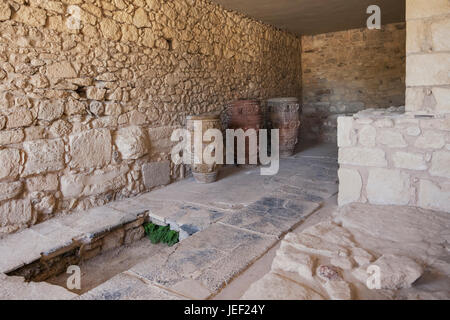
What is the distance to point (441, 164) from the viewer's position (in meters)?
2.44

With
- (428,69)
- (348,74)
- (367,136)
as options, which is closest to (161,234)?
(367,136)

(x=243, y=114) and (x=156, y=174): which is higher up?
(x=243, y=114)

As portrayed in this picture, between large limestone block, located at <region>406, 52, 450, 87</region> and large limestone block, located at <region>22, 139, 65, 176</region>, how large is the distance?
2.91m

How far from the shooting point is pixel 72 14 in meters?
2.93

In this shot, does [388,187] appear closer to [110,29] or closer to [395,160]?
[395,160]

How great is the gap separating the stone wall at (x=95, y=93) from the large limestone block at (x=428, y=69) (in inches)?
99.2

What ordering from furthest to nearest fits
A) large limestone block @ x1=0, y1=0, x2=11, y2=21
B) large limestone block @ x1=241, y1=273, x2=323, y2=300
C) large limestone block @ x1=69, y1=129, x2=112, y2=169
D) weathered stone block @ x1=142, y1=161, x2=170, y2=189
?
weathered stone block @ x1=142, y1=161, x2=170, y2=189, large limestone block @ x1=69, y1=129, x2=112, y2=169, large limestone block @ x1=0, y1=0, x2=11, y2=21, large limestone block @ x1=241, y1=273, x2=323, y2=300

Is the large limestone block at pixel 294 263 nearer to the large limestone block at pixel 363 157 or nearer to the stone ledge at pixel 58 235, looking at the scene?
the large limestone block at pixel 363 157

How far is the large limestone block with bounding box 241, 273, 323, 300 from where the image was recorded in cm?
154

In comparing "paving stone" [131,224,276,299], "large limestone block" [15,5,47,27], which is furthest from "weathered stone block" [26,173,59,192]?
"paving stone" [131,224,276,299]

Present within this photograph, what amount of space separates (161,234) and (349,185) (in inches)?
66.6

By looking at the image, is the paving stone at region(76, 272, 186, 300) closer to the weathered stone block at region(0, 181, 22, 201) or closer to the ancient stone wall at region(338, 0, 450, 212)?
the weathered stone block at region(0, 181, 22, 201)

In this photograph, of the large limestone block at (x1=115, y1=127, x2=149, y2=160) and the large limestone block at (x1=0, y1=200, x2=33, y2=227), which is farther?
the large limestone block at (x1=115, y1=127, x2=149, y2=160)
